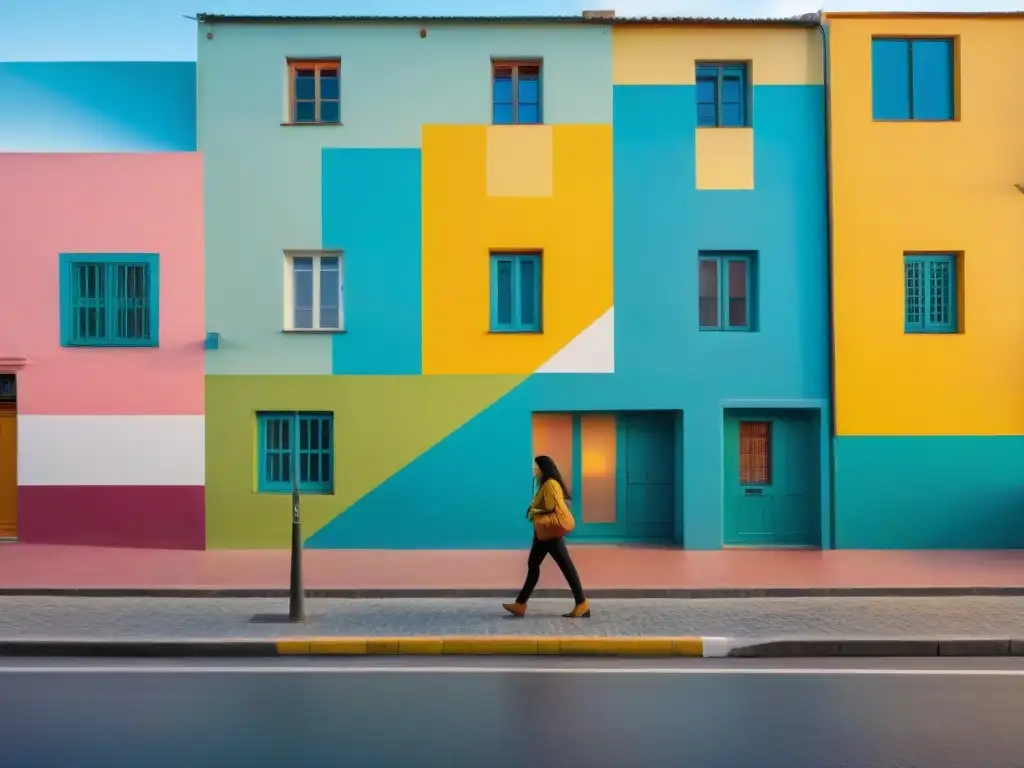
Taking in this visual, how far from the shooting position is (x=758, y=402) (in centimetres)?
1301

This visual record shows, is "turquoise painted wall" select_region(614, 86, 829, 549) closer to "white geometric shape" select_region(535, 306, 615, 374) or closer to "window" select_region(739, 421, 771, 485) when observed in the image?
"white geometric shape" select_region(535, 306, 615, 374)

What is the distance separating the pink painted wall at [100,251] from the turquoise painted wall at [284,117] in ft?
1.37

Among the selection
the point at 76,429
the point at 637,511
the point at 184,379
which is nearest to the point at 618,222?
the point at 637,511

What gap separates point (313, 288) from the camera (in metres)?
13.2

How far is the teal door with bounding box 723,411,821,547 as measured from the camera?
1320 centimetres

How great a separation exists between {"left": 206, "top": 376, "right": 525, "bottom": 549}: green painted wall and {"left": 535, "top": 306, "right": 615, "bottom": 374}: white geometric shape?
715 millimetres

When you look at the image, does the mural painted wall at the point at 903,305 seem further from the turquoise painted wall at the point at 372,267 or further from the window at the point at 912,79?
the turquoise painted wall at the point at 372,267

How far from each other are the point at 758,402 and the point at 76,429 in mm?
10673

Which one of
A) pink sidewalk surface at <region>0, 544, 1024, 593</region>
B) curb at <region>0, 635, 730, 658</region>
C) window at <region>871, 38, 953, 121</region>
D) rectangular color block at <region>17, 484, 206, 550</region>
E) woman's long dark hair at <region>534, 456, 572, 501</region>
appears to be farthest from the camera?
window at <region>871, 38, 953, 121</region>

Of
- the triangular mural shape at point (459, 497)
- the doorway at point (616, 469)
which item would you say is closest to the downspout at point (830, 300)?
the doorway at point (616, 469)

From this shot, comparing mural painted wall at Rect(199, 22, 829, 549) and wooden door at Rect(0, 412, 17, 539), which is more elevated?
mural painted wall at Rect(199, 22, 829, 549)

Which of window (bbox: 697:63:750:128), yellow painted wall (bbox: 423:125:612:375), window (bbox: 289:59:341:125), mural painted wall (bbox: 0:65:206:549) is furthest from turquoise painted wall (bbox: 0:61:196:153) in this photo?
window (bbox: 697:63:750:128)

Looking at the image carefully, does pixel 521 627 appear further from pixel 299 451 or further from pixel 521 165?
pixel 521 165

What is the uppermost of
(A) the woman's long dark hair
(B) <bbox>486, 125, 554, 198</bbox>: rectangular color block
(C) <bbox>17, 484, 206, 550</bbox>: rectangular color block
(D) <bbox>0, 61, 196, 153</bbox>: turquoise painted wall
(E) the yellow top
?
(D) <bbox>0, 61, 196, 153</bbox>: turquoise painted wall
